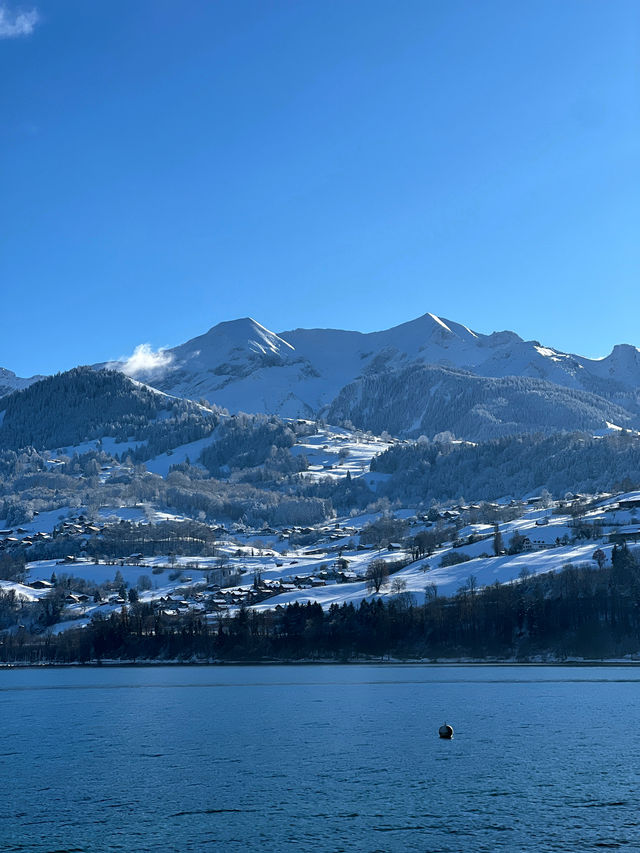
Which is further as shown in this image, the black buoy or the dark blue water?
the black buoy

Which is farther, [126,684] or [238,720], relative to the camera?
[126,684]

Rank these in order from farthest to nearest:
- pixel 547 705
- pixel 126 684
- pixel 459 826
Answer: pixel 126 684 < pixel 547 705 < pixel 459 826

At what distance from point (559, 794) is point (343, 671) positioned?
5013 inches

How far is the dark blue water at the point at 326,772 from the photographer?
5222 centimetres

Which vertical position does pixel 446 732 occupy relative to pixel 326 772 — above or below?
above

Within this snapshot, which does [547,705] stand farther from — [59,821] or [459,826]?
[59,821]

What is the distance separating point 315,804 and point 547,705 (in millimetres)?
57084

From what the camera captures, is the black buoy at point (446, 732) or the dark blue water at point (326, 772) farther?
the black buoy at point (446, 732)

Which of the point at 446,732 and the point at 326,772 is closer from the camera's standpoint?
the point at 326,772

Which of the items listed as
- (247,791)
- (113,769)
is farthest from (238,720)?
(247,791)

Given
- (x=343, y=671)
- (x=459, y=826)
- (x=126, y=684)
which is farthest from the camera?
(x=343, y=671)

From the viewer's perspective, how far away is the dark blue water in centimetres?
5222

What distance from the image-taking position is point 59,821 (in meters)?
55.9

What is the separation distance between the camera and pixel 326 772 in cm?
6900
